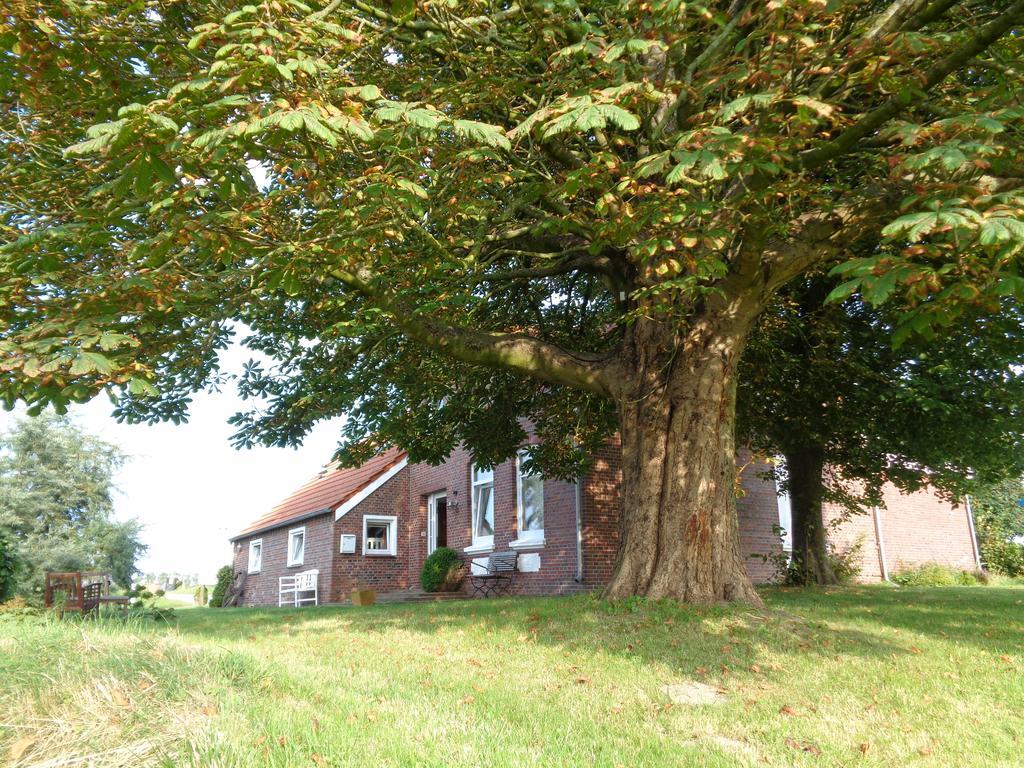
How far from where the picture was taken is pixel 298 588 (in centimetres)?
2295

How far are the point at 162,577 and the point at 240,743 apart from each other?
7058cm

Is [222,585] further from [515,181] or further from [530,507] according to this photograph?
[515,181]

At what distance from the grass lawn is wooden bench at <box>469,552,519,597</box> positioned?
9.52 meters

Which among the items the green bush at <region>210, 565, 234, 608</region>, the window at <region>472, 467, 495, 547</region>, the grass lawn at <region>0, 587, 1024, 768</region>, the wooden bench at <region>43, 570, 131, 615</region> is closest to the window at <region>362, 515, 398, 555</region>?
the window at <region>472, 467, 495, 547</region>

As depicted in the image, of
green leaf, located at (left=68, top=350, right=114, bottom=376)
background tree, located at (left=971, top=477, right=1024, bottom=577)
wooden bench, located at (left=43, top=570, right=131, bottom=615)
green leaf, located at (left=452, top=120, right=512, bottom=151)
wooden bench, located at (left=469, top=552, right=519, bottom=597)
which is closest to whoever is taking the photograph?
green leaf, located at (left=68, top=350, right=114, bottom=376)

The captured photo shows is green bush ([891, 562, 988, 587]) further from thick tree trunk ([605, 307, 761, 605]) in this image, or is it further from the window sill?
Answer: thick tree trunk ([605, 307, 761, 605])

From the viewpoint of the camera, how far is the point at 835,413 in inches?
535

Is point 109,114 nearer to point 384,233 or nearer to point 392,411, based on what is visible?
point 384,233

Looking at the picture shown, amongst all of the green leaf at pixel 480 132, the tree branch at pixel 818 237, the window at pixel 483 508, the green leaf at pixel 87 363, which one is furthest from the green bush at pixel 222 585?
the green leaf at pixel 480 132

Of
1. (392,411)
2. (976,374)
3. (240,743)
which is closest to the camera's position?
(240,743)

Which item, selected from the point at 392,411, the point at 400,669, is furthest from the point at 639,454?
the point at 392,411

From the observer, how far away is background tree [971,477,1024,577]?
26.4 metres

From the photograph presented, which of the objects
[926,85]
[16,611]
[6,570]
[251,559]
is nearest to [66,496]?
[251,559]

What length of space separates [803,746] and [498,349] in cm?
610
